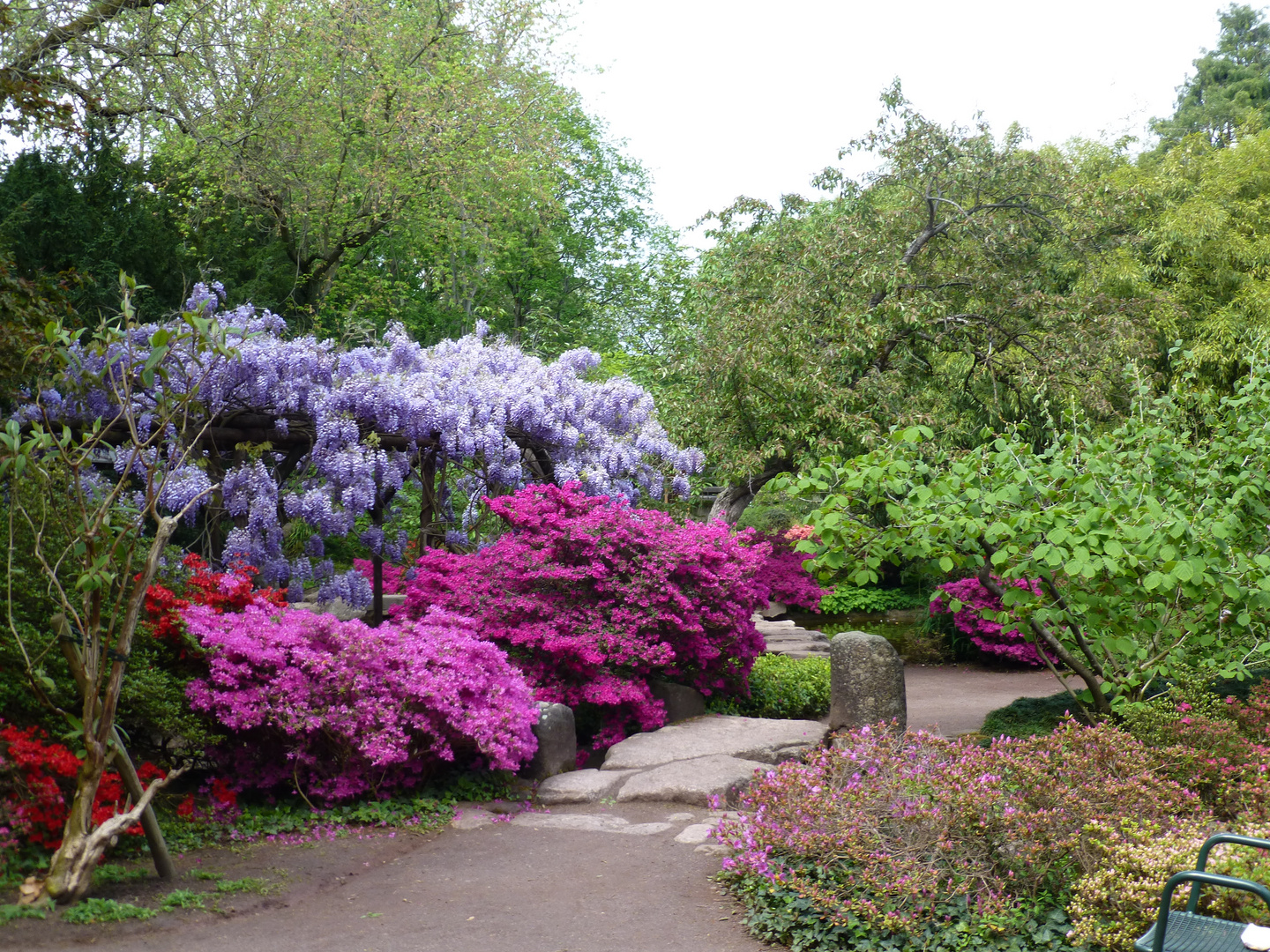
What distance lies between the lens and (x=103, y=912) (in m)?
4.38

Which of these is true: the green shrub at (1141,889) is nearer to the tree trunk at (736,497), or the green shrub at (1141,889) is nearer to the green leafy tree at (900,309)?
the green leafy tree at (900,309)

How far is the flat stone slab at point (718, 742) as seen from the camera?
23.9 ft

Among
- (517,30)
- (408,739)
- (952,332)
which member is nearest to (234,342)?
(408,739)

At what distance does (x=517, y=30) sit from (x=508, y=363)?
38.2 feet

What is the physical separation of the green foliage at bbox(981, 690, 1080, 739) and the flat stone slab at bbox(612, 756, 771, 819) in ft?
6.05

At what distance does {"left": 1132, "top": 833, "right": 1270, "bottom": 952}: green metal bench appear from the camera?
10.1ft

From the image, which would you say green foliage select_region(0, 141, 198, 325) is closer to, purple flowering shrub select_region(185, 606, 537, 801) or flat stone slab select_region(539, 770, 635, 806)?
purple flowering shrub select_region(185, 606, 537, 801)

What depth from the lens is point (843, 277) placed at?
1311 cm

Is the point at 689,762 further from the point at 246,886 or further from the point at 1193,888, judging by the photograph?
the point at 1193,888

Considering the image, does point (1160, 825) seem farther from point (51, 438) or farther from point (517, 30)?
point (517, 30)

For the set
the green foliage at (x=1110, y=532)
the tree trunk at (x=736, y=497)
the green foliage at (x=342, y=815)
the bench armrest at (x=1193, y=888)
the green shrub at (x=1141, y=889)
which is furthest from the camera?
the tree trunk at (x=736, y=497)

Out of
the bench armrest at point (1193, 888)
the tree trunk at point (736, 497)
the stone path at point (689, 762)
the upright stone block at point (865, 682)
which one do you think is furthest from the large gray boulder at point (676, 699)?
the tree trunk at point (736, 497)

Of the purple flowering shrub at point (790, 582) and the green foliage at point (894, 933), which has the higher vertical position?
the purple flowering shrub at point (790, 582)

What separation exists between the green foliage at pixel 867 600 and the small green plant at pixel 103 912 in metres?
12.7
